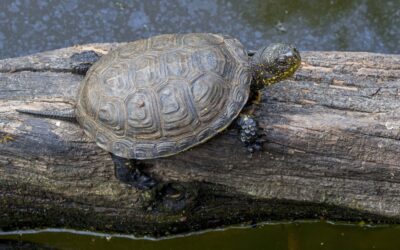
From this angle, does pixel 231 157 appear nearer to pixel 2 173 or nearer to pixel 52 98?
pixel 52 98

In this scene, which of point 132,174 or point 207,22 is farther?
point 207,22

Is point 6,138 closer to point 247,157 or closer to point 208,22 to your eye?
point 247,157

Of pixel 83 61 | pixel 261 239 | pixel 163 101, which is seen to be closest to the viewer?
pixel 163 101

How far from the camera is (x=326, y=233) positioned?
3.19 m

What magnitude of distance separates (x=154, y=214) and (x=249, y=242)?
55 centimetres

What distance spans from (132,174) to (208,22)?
1.26 meters

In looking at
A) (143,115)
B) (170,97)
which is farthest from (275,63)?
(143,115)

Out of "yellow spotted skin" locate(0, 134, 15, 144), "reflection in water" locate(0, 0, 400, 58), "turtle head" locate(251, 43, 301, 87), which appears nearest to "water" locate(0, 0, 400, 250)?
"reflection in water" locate(0, 0, 400, 58)

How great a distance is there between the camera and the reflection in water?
3605 millimetres

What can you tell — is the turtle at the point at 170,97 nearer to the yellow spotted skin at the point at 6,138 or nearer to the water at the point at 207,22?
the yellow spotted skin at the point at 6,138

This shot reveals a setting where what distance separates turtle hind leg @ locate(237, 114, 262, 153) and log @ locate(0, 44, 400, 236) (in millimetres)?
48

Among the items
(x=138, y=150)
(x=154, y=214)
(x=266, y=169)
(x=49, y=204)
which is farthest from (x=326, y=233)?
(x=49, y=204)

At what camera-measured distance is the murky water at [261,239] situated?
316 centimetres

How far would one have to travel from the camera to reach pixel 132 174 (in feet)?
8.94
